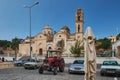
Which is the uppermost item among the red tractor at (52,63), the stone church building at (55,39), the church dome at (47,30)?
the church dome at (47,30)

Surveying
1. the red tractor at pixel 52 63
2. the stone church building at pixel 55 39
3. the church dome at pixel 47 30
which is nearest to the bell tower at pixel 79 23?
the stone church building at pixel 55 39

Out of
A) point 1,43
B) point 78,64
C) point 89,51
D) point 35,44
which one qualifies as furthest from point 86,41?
point 1,43

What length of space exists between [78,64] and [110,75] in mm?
3612

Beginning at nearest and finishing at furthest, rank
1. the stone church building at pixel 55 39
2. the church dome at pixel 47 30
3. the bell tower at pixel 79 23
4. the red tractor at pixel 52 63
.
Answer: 1. the red tractor at pixel 52 63
2. the bell tower at pixel 79 23
3. the stone church building at pixel 55 39
4. the church dome at pixel 47 30

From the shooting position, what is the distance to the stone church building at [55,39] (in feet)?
295

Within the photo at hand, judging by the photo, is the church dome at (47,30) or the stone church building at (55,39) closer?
the stone church building at (55,39)

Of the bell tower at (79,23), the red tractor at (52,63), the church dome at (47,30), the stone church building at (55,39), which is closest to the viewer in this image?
the red tractor at (52,63)

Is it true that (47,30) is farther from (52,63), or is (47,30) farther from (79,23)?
(52,63)

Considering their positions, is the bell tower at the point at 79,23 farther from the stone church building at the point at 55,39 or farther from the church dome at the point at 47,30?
the church dome at the point at 47,30

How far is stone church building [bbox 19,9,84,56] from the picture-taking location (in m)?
90.0

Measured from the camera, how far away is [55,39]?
311ft

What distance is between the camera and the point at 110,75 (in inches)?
938

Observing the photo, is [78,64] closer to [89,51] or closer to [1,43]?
[89,51]

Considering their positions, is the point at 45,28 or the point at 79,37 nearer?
the point at 79,37
